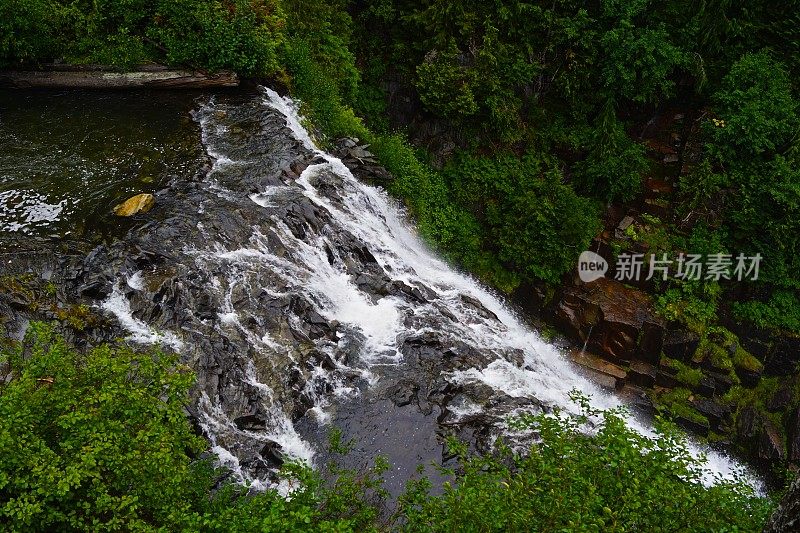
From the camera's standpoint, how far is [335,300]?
1033 centimetres

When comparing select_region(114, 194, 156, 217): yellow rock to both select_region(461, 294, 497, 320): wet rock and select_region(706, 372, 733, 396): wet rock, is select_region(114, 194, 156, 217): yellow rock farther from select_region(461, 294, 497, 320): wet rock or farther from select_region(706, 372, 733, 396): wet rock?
select_region(706, 372, 733, 396): wet rock

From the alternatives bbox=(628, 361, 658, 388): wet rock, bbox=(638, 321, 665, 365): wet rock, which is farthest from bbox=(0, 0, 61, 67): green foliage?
bbox=(628, 361, 658, 388): wet rock

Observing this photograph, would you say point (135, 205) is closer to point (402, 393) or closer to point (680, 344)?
point (402, 393)

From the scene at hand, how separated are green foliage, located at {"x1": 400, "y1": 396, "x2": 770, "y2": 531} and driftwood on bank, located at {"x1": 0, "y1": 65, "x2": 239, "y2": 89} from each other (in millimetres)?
11772

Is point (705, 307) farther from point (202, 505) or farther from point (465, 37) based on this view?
point (202, 505)

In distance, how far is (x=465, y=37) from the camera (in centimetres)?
1593

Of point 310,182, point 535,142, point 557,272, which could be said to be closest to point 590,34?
point 535,142

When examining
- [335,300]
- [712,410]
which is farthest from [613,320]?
[335,300]

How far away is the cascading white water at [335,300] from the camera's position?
874 centimetres

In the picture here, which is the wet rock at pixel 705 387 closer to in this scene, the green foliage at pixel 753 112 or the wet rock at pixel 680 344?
the wet rock at pixel 680 344

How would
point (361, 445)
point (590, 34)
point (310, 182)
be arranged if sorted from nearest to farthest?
1. point (361, 445)
2. point (310, 182)
3. point (590, 34)

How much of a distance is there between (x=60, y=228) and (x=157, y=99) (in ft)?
17.1

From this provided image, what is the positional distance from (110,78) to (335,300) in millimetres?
8575

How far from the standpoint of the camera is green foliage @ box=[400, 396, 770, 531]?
5.16 meters
